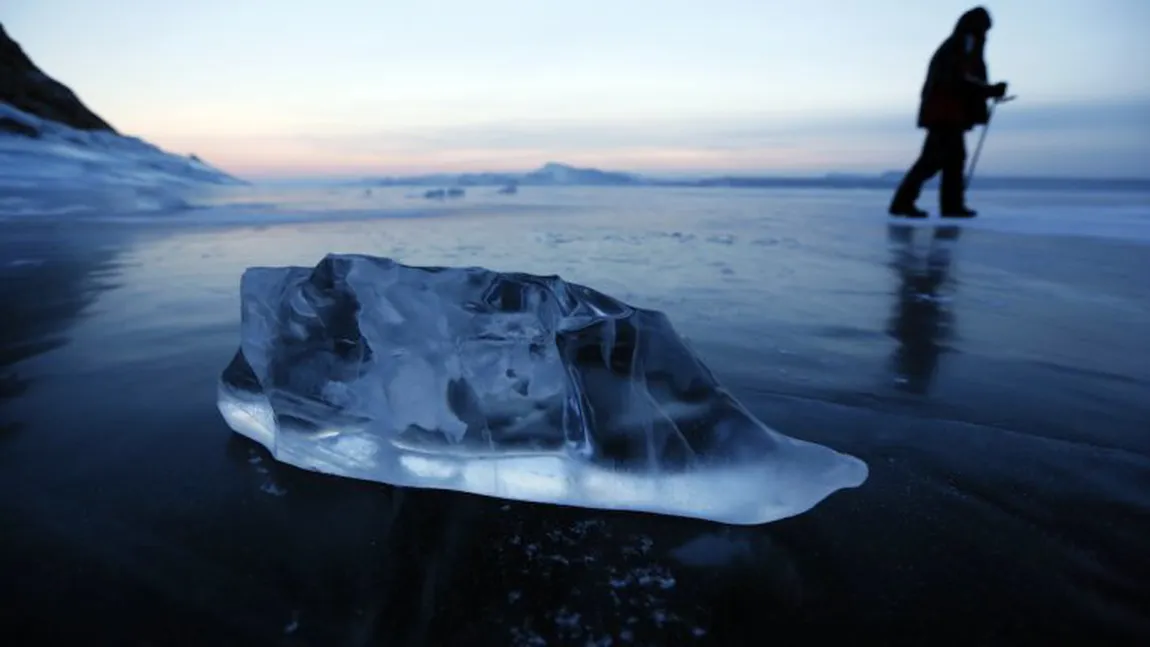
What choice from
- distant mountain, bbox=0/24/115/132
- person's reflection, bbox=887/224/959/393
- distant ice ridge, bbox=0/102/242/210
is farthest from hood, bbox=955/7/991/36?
distant mountain, bbox=0/24/115/132

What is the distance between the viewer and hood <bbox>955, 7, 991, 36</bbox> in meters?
5.92

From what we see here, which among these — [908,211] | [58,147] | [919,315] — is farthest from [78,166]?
[919,315]

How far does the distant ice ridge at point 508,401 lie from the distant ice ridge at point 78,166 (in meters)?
10.1

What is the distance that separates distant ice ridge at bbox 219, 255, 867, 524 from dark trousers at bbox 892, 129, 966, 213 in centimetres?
643

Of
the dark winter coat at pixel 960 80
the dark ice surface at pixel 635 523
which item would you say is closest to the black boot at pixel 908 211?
the dark winter coat at pixel 960 80

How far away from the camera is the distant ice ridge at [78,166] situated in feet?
32.3

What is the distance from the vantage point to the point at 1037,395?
1622 mm

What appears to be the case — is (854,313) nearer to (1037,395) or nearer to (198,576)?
(1037,395)

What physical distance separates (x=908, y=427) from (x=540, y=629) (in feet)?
3.36

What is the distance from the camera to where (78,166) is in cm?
1188

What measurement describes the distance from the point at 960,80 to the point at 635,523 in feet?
22.4

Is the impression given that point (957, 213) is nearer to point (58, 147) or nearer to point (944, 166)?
point (944, 166)

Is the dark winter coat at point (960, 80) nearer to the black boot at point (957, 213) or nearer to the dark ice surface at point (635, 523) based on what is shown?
the black boot at point (957, 213)

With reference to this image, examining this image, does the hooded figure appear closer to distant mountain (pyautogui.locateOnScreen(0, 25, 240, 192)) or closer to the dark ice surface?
the dark ice surface
